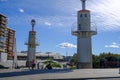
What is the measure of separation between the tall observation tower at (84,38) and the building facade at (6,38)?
203 feet

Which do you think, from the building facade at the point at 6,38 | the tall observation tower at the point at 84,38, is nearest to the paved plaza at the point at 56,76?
the tall observation tower at the point at 84,38

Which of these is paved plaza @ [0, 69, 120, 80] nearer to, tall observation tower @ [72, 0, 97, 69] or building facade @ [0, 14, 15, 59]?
tall observation tower @ [72, 0, 97, 69]

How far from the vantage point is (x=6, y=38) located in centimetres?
12962

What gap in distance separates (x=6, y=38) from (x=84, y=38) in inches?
3247

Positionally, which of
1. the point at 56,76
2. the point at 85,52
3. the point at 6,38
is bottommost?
the point at 56,76

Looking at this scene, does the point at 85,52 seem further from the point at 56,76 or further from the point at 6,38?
the point at 6,38

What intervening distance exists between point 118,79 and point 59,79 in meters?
5.07

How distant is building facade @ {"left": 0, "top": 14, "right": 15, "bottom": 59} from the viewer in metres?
115

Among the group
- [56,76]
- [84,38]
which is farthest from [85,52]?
[56,76]

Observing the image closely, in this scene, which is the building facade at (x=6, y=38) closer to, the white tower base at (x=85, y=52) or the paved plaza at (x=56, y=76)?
the white tower base at (x=85, y=52)

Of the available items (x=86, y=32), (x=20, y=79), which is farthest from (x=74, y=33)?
(x=20, y=79)

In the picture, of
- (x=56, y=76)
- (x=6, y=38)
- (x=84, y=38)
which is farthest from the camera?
(x=6, y=38)

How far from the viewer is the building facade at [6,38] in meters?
115

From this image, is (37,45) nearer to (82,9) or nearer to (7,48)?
(82,9)
